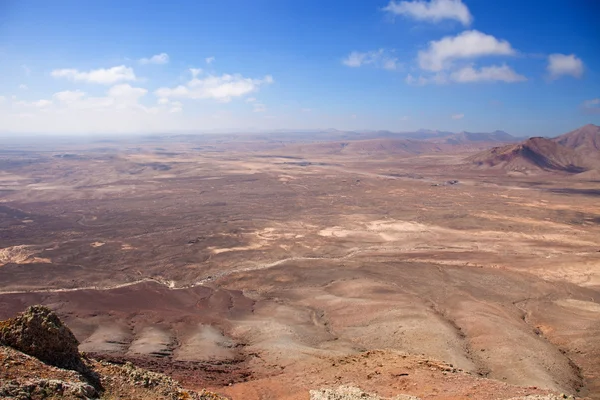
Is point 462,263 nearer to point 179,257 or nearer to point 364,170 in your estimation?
point 179,257

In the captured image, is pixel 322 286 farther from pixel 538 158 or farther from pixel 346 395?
pixel 538 158

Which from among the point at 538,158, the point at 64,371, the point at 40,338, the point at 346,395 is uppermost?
the point at 538,158

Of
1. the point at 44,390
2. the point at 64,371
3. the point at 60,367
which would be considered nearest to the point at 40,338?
the point at 60,367

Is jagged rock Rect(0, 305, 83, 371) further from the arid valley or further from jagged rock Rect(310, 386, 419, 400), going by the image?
jagged rock Rect(310, 386, 419, 400)

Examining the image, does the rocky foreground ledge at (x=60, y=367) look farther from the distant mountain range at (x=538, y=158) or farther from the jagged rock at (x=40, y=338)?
the distant mountain range at (x=538, y=158)

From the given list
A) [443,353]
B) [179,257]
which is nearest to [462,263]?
[443,353]

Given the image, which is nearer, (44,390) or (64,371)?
(44,390)

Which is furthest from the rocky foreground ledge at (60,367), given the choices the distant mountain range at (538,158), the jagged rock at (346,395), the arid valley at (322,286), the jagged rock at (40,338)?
the distant mountain range at (538,158)
